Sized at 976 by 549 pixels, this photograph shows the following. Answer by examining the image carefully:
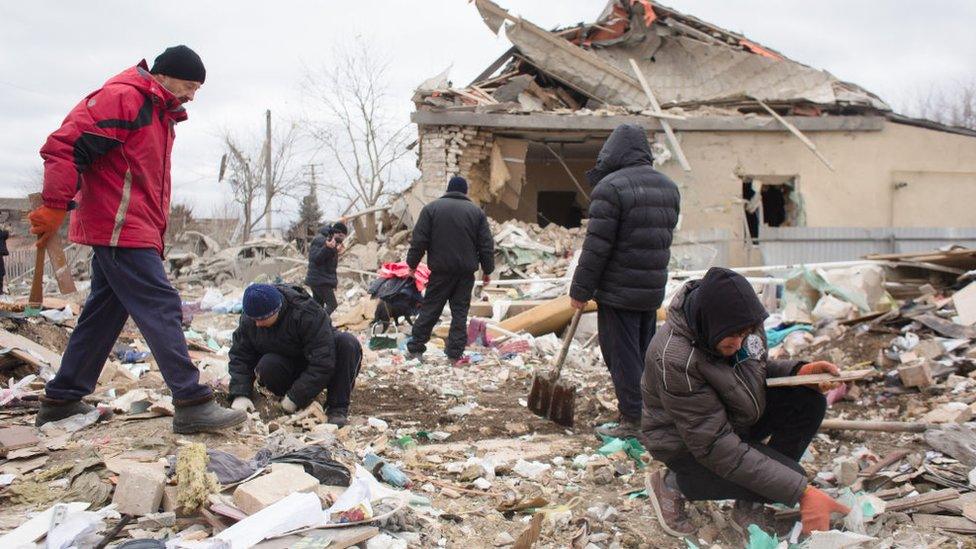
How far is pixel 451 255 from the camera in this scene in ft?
21.7

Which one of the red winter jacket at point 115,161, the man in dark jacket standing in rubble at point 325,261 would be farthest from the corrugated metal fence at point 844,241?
the red winter jacket at point 115,161

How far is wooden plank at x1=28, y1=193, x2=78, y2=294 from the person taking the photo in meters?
Answer: 3.49

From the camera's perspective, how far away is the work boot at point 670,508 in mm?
3164

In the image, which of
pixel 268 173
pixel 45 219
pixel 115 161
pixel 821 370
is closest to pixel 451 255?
pixel 115 161

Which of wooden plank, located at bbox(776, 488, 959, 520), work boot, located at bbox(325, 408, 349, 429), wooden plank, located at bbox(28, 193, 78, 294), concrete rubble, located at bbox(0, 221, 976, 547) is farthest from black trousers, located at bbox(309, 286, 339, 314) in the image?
wooden plank, located at bbox(776, 488, 959, 520)

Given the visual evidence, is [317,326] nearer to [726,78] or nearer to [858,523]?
[858,523]

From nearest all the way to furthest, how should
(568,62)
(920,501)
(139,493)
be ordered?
(139,493)
(920,501)
(568,62)

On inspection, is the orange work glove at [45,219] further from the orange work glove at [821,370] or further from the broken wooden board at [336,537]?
the orange work glove at [821,370]

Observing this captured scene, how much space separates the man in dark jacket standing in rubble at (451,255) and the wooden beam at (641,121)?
6.46 metres

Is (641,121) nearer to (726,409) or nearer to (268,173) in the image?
(726,409)

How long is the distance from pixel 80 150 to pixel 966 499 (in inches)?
160

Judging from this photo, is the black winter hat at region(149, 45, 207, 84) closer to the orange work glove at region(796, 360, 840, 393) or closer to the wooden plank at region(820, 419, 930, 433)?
the orange work glove at region(796, 360, 840, 393)

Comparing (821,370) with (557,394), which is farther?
(557,394)

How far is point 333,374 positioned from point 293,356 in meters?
0.27
